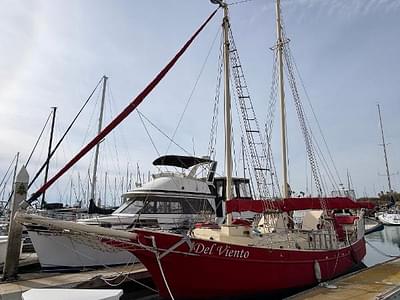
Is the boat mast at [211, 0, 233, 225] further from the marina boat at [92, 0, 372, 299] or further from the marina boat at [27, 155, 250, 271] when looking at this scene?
the marina boat at [27, 155, 250, 271]

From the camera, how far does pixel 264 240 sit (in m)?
12.2

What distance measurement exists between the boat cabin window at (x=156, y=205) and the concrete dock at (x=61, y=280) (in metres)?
3.74

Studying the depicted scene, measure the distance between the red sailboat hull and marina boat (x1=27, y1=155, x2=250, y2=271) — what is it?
2848 mm

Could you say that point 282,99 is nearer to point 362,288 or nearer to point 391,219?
point 362,288

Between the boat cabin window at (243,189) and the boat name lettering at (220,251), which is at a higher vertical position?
the boat cabin window at (243,189)

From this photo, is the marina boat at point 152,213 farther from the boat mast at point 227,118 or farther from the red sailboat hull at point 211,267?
the boat mast at point 227,118

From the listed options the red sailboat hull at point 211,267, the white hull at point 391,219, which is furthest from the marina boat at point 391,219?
the red sailboat hull at point 211,267

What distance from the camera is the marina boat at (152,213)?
1391 centimetres

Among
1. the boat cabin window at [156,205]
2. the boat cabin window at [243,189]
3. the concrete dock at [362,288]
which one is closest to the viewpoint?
the concrete dock at [362,288]

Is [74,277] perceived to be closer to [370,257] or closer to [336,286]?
[336,286]

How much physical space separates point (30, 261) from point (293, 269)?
38.2 feet

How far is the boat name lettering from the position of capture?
388 inches

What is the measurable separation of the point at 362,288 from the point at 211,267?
5.30m

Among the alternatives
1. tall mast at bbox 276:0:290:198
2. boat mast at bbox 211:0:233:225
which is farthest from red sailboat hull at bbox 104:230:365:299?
→ tall mast at bbox 276:0:290:198
